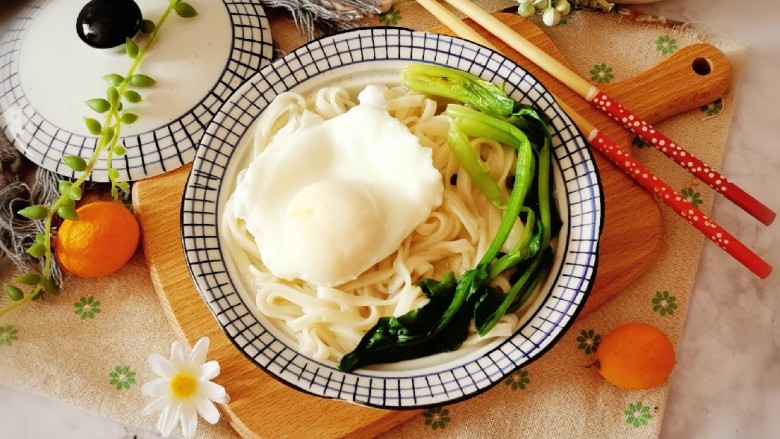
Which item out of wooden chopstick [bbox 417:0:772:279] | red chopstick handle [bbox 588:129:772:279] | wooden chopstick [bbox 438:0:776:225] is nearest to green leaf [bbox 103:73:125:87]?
wooden chopstick [bbox 417:0:772:279]

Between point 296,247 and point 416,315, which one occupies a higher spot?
point 296,247

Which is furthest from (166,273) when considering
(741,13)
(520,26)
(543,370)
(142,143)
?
(741,13)

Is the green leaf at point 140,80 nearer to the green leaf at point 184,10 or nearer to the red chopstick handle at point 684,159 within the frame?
A: the green leaf at point 184,10

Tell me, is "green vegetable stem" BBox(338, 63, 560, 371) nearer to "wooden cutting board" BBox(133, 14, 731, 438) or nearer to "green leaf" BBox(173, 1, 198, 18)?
"wooden cutting board" BBox(133, 14, 731, 438)

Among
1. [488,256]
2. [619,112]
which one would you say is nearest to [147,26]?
[488,256]

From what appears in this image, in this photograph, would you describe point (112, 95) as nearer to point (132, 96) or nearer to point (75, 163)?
point (132, 96)

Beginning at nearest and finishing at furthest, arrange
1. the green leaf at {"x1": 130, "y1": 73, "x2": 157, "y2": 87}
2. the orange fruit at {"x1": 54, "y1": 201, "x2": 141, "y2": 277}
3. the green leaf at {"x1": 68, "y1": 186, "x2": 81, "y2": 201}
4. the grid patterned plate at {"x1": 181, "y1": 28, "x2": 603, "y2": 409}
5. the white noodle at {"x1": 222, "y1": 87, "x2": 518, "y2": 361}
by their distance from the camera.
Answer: the grid patterned plate at {"x1": 181, "y1": 28, "x2": 603, "y2": 409} < the white noodle at {"x1": 222, "y1": 87, "x2": 518, "y2": 361} < the green leaf at {"x1": 68, "y1": 186, "x2": 81, "y2": 201} < the orange fruit at {"x1": 54, "y1": 201, "x2": 141, "y2": 277} < the green leaf at {"x1": 130, "y1": 73, "x2": 157, "y2": 87}

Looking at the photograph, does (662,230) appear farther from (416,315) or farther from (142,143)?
(142,143)
